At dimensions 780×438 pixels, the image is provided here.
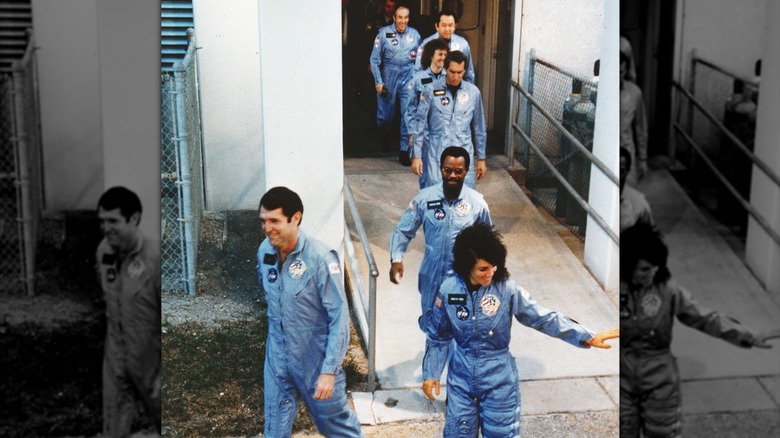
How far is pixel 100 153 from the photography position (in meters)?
1.81

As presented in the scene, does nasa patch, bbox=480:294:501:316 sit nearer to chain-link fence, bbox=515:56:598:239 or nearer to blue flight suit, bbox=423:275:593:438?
blue flight suit, bbox=423:275:593:438

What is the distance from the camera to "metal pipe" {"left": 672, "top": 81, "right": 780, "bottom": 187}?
1.80 meters

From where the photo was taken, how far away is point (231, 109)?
2785 mm

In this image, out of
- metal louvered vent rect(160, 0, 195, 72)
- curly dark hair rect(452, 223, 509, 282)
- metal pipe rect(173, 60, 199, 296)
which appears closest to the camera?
curly dark hair rect(452, 223, 509, 282)

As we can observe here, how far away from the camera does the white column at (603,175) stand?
8.63 ft

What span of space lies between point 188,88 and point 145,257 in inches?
64.0

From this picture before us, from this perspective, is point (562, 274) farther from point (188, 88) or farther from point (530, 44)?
point (188, 88)

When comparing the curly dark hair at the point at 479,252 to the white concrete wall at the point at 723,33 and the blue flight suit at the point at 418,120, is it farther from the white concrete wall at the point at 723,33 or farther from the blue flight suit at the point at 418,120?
the white concrete wall at the point at 723,33

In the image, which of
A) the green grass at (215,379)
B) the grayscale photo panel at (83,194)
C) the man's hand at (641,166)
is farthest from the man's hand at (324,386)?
the man's hand at (641,166)

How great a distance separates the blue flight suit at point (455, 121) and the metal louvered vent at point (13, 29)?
1132 millimetres

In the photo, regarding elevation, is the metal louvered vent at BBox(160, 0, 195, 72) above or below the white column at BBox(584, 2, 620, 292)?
above

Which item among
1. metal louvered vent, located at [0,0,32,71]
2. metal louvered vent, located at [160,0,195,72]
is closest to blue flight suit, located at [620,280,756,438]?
metal louvered vent, located at [0,0,32,71]

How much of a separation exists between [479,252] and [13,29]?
1206 mm

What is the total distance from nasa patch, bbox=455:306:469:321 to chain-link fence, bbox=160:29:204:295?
2.44 ft
